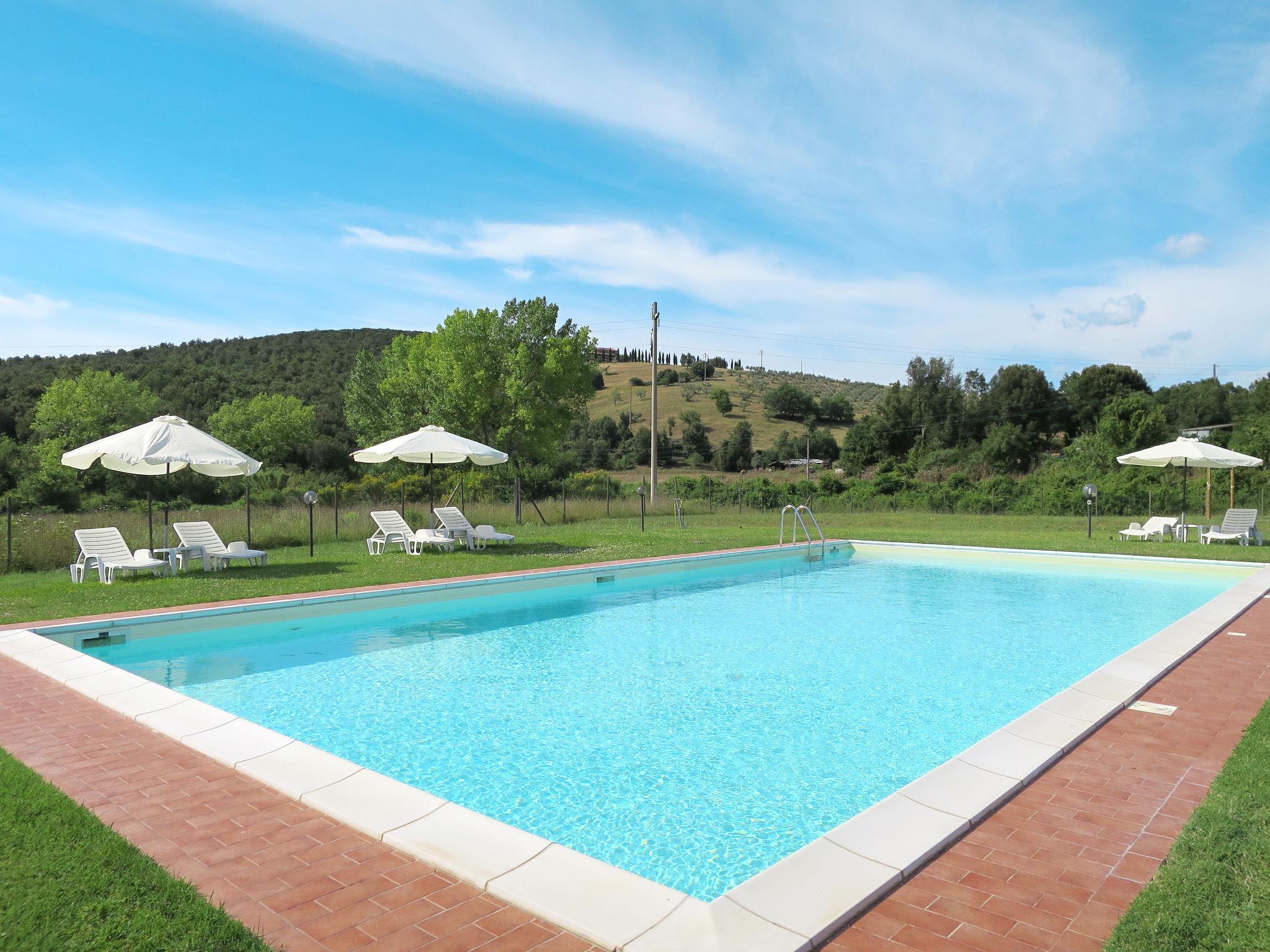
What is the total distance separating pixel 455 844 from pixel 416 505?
19.0m

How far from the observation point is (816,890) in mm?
2729

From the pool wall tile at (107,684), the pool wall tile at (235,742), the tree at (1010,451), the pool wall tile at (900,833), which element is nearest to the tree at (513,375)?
the pool wall tile at (107,684)

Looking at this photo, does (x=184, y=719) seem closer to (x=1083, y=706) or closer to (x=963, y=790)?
(x=963, y=790)

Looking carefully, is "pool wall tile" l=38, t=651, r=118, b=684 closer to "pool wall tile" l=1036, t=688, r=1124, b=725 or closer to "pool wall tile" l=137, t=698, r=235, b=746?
"pool wall tile" l=137, t=698, r=235, b=746

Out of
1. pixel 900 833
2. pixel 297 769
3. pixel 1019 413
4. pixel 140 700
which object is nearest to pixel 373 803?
pixel 297 769

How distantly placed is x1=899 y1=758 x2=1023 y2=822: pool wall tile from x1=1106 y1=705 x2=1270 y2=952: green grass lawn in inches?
27.1

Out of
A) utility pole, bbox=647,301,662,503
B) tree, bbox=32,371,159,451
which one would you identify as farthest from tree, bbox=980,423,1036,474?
tree, bbox=32,371,159,451

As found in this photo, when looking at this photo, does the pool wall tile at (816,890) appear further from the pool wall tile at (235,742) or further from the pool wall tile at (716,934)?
the pool wall tile at (235,742)

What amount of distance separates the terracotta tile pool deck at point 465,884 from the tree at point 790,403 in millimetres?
Result: 67405

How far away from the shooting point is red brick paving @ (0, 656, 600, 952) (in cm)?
246

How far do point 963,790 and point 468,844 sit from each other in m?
2.31

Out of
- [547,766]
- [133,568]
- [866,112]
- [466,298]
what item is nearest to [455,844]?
[547,766]

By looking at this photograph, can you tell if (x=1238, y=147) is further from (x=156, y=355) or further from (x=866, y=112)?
(x=156, y=355)

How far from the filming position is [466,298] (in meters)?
27.0
